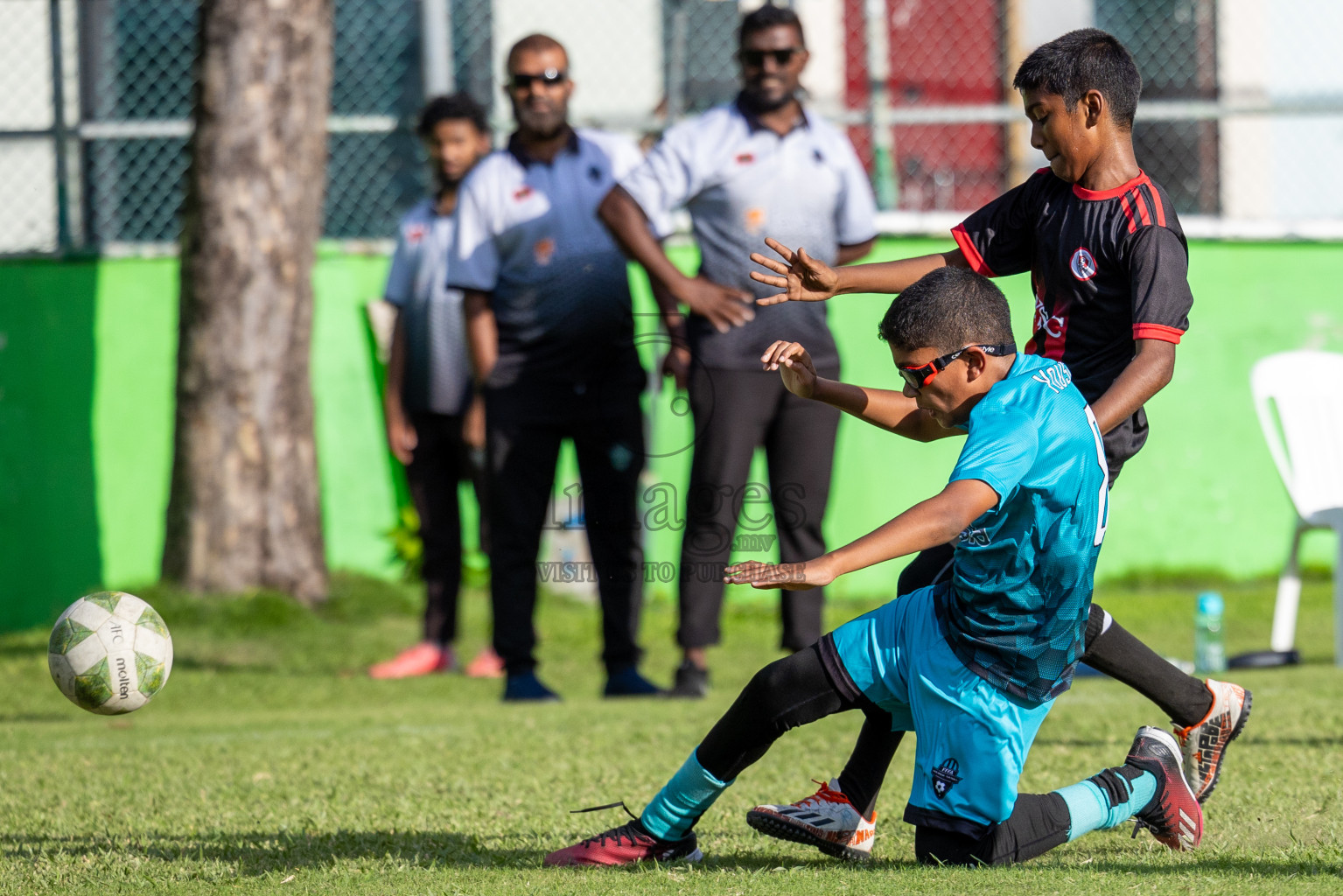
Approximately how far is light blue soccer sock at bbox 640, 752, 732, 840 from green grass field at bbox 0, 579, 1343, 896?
10 cm

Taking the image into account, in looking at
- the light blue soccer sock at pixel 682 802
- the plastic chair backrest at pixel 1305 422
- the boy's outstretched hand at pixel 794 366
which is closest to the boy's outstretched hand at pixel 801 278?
the boy's outstretched hand at pixel 794 366

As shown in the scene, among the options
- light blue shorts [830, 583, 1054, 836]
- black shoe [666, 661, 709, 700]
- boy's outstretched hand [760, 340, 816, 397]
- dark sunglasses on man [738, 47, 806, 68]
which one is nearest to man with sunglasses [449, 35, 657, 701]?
black shoe [666, 661, 709, 700]

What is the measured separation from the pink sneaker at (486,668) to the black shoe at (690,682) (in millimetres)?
1348

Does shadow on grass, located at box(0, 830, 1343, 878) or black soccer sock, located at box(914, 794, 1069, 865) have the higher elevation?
black soccer sock, located at box(914, 794, 1069, 865)

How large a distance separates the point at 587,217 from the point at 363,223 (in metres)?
3.93

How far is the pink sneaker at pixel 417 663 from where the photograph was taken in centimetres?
736

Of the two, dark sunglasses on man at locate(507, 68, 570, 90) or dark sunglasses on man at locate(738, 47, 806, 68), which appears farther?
dark sunglasses on man at locate(507, 68, 570, 90)

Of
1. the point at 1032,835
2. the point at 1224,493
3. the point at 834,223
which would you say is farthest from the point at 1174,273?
the point at 1224,493

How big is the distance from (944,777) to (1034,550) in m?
0.52

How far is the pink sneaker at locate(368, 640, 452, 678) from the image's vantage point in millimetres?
7359

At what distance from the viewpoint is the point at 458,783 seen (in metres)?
4.53

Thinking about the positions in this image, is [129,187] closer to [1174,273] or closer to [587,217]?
[587,217]

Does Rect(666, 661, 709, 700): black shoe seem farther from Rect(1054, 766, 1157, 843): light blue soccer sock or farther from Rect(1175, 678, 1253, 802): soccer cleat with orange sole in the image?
Rect(1054, 766, 1157, 843): light blue soccer sock

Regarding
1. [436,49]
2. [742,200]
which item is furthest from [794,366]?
[436,49]
